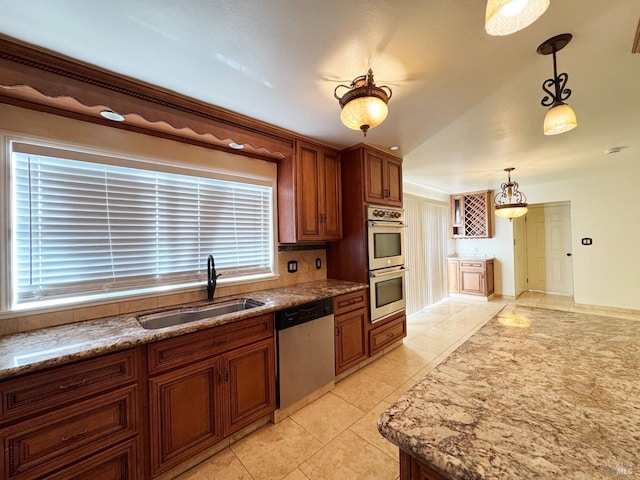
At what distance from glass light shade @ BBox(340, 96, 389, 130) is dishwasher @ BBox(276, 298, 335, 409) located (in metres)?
1.48

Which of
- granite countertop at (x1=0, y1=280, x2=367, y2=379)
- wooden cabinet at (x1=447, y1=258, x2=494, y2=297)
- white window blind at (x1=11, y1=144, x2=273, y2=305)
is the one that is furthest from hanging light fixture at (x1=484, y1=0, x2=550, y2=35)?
wooden cabinet at (x1=447, y1=258, x2=494, y2=297)

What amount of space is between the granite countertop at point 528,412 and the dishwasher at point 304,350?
1.25 meters

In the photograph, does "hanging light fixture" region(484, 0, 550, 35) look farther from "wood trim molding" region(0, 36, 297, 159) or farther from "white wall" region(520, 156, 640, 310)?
"white wall" region(520, 156, 640, 310)

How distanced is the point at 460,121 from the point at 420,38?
1352 mm

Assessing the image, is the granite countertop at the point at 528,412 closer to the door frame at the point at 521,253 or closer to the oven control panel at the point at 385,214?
the oven control panel at the point at 385,214

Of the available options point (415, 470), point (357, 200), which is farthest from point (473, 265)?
point (415, 470)

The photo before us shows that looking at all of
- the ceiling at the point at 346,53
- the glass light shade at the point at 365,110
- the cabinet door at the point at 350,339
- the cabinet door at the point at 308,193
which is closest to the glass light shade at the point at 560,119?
the ceiling at the point at 346,53

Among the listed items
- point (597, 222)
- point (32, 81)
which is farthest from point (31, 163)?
point (597, 222)

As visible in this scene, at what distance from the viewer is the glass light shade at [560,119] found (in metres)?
1.36

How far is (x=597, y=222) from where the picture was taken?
4699 mm

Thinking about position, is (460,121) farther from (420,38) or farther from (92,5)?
(92,5)

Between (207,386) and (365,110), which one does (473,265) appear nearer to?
(365,110)

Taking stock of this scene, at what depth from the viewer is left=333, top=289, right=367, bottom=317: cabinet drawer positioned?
97.1 inches

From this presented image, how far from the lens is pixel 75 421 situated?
1208 millimetres
